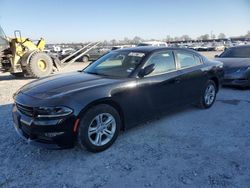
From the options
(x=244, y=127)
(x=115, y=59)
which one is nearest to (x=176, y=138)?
(x=244, y=127)

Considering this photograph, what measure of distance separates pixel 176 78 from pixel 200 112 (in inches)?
50.9

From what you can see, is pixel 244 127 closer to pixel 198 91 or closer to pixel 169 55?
pixel 198 91

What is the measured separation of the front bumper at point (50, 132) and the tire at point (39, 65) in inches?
324

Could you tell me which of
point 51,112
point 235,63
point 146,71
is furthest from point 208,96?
point 51,112

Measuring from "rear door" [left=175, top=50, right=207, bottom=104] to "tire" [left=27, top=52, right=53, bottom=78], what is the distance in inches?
310

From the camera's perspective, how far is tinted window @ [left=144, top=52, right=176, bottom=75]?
173 inches

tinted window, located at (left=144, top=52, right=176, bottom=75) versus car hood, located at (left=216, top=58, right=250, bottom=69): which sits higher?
tinted window, located at (left=144, top=52, right=176, bottom=75)

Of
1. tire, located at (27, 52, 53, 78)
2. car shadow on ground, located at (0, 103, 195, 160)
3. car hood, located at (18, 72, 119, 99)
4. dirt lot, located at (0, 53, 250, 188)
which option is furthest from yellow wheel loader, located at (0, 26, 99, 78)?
car hood, located at (18, 72, 119, 99)

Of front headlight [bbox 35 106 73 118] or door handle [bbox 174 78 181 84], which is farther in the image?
door handle [bbox 174 78 181 84]

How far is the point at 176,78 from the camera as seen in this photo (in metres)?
4.69

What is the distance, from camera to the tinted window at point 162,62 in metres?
4.41

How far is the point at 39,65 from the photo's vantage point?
1144 cm

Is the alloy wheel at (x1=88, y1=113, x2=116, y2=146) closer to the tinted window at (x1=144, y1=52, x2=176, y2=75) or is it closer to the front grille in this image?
the front grille

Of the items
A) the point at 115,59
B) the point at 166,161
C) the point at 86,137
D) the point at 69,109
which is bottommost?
the point at 166,161
